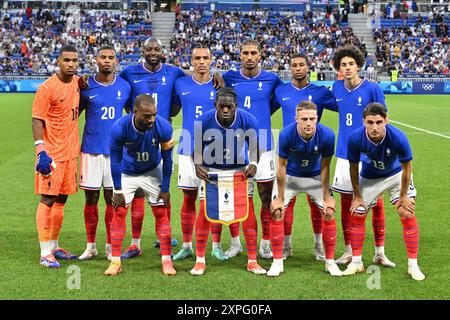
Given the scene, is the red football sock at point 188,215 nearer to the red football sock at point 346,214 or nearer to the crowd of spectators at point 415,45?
the red football sock at point 346,214

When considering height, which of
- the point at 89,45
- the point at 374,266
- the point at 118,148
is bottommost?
the point at 374,266

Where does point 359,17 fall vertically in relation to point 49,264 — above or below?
above

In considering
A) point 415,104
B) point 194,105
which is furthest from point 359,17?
point 194,105

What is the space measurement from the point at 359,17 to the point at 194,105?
40.4 meters

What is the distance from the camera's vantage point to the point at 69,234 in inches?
296

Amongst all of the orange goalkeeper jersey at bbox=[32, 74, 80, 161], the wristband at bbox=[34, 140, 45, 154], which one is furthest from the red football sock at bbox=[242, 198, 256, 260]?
the wristband at bbox=[34, 140, 45, 154]

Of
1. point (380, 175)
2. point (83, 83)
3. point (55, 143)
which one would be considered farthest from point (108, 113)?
point (380, 175)

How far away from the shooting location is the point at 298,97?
21.4 feet

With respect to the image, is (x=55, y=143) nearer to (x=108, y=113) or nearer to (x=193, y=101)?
(x=108, y=113)

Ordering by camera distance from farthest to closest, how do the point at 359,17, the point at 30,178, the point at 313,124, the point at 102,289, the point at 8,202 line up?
the point at 359,17, the point at 30,178, the point at 8,202, the point at 313,124, the point at 102,289

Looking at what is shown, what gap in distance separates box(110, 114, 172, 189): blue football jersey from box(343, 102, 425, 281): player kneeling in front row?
5.98 ft

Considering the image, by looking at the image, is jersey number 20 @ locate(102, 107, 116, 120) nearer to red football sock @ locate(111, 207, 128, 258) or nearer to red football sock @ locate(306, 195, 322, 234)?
red football sock @ locate(111, 207, 128, 258)

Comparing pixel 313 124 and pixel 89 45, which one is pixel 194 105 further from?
pixel 89 45

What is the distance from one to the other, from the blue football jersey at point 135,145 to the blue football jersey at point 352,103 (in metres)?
1.79
